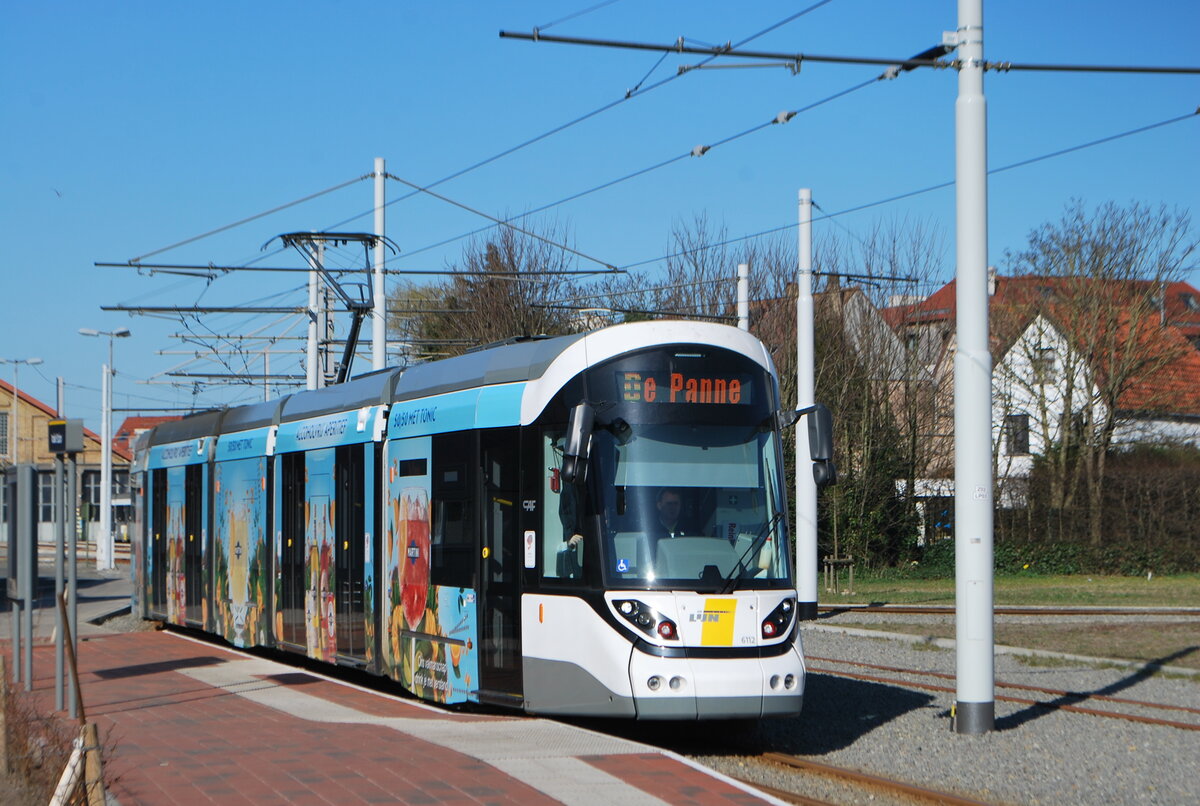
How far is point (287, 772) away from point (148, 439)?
1534 cm

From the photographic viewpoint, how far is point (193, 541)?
66.1 ft

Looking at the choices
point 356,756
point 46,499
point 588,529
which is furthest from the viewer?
point 46,499

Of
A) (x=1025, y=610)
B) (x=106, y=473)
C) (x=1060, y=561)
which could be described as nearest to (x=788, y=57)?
(x=1025, y=610)

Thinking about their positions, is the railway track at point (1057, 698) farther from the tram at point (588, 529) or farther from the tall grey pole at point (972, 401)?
the tram at point (588, 529)

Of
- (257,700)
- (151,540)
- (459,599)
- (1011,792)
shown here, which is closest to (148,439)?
(151,540)

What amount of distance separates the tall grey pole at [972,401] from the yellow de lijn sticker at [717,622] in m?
2.22

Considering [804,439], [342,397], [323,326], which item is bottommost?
[804,439]

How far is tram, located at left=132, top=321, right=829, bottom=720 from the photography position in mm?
10039

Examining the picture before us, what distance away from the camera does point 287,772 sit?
863 centimetres

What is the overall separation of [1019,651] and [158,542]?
1283cm

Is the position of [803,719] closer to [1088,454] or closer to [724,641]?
[724,641]

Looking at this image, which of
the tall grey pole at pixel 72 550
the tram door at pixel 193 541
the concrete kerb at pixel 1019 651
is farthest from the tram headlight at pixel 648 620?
the tram door at pixel 193 541

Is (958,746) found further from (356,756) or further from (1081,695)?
(356,756)

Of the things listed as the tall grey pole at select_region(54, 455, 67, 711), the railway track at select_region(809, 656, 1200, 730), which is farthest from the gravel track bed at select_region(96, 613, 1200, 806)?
the tall grey pole at select_region(54, 455, 67, 711)
